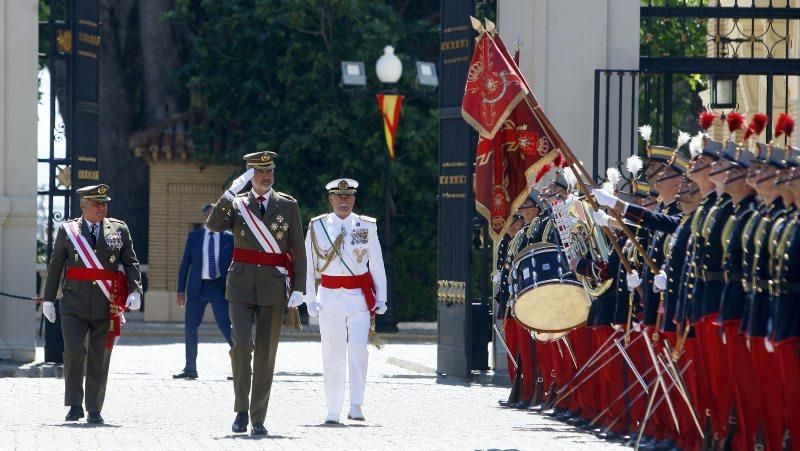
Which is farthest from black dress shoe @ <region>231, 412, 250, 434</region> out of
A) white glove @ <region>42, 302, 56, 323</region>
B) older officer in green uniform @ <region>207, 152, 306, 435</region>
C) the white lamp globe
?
the white lamp globe

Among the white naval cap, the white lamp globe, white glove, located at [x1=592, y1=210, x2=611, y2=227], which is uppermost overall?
the white lamp globe

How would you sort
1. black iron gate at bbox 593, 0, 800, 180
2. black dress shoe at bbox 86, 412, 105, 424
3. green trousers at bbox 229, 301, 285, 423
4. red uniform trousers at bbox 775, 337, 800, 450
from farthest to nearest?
black iron gate at bbox 593, 0, 800, 180 < black dress shoe at bbox 86, 412, 105, 424 < green trousers at bbox 229, 301, 285, 423 < red uniform trousers at bbox 775, 337, 800, 450

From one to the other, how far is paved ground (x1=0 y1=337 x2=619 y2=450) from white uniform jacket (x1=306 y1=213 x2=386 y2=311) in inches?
38.5

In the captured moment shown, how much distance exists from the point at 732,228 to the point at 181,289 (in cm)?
930

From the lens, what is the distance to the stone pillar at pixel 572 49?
18.6 m

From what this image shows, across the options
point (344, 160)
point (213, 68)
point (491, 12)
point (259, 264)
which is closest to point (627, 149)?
point (491, 12)

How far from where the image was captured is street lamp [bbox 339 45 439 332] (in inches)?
1136

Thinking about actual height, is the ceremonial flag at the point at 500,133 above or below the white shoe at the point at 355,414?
above

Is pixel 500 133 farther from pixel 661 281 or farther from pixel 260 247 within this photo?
pixel 661 281

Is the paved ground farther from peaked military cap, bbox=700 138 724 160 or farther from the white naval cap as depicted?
peaked military cap, bbox=700 138 724 160

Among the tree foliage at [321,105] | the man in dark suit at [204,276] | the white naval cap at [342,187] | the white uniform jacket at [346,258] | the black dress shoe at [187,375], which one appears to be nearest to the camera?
the white uniform jacket at [346,258]

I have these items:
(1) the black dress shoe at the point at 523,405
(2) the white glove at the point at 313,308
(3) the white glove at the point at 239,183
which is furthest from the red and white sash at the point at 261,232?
(1) the black dress shoe at the point at 523,405

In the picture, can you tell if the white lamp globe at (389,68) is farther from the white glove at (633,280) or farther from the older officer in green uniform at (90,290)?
the white glove at (633,280)

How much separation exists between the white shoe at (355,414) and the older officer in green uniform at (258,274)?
1186mm
